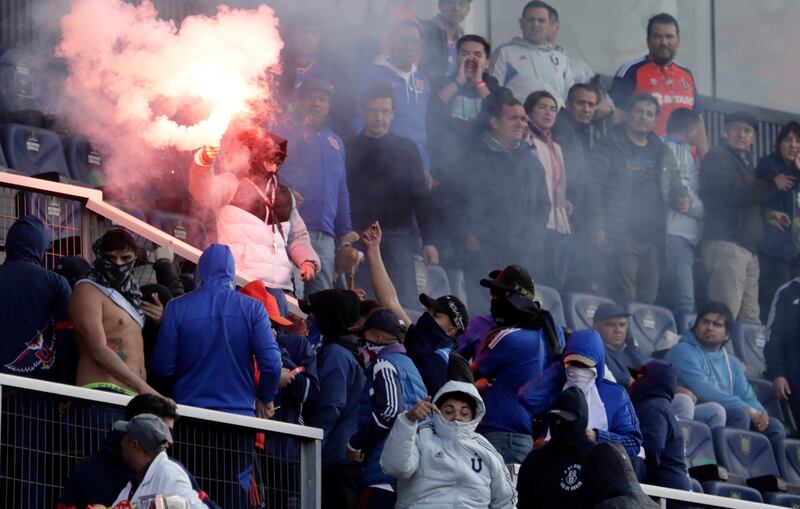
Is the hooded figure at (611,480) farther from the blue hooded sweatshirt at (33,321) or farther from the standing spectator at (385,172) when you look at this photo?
the standing spectator at (385,172)

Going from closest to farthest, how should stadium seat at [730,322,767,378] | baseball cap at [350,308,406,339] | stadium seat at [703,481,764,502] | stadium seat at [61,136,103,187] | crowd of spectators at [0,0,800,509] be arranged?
crowd of spectators at [0,0,800,509] < baseball cap at [350,308,406,339] < stadium seat at [703,481,764,502] < stadium seat at [61,136,103,187] < stadium seat at [730,322,767,378]

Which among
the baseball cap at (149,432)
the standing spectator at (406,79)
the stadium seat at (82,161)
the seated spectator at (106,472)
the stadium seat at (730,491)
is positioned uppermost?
the standing spectator at (406,79)

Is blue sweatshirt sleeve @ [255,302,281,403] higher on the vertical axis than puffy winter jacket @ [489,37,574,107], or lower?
lower

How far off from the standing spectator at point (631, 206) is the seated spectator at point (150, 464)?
8290 mm

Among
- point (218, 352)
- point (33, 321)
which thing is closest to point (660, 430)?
point (218, 352)

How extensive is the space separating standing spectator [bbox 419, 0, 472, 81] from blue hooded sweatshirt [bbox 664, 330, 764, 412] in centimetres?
262

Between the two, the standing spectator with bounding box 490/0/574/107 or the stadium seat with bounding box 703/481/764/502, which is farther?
the standing spectator with bounding box 490/0/574/107

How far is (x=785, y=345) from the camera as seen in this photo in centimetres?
1482

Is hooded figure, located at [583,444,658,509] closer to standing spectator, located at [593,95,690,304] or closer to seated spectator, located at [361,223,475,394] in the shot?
seated spectator, located at [361,223,475,394]

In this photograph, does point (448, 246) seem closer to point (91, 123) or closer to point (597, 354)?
point (91, 123)

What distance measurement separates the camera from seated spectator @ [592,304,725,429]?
10.8 m

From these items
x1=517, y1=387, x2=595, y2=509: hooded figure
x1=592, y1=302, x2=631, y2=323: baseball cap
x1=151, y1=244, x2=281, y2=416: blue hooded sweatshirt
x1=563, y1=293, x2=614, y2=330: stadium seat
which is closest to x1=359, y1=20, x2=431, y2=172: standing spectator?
x1=563, y1=293, x2=614, y2=330: stadium seat

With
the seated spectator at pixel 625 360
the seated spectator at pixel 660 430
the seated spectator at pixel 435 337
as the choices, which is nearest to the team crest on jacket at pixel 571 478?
the seated spectator at pixel 435 337

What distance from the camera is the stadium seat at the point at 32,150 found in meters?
11.7
